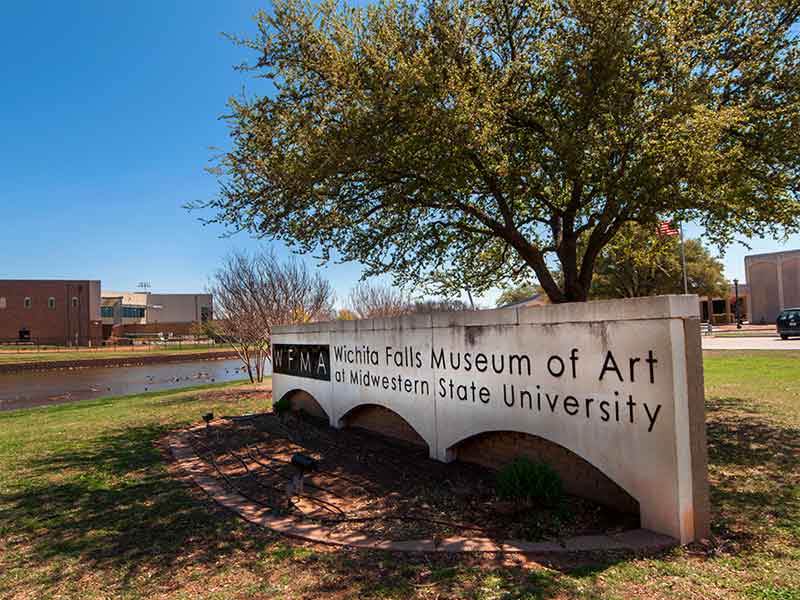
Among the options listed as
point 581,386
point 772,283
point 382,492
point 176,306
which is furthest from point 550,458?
point 176,306

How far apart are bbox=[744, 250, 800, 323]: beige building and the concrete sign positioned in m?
58.8

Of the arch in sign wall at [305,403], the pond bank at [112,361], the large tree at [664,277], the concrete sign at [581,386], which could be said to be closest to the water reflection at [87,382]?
the pond bank at [112,361]

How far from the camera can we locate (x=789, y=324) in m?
29.0

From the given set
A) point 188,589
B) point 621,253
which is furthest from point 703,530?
point 621,253

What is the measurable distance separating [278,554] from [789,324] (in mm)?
33200

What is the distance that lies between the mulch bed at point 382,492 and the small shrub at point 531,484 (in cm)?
9

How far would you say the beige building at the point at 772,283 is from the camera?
52656 mm

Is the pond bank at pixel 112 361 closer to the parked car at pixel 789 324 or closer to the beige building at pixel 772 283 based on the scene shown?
the parked car at pixel 789 324

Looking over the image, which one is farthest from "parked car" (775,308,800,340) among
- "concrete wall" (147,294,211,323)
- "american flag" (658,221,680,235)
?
"concrete wall" (147,294,211,323)

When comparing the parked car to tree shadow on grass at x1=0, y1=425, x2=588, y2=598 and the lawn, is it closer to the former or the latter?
the lawn

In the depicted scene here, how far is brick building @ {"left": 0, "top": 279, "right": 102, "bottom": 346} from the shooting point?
6688 cm

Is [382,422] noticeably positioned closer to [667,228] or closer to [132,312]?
[667,228]

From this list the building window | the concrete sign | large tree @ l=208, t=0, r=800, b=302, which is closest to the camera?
the concrete sign

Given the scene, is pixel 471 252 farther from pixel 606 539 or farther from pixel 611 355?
pixel 606 539
